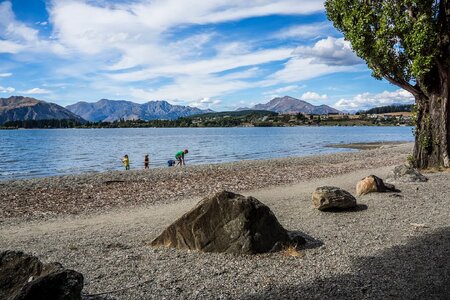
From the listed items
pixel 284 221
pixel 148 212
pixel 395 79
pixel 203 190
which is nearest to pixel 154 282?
pixel 284 221

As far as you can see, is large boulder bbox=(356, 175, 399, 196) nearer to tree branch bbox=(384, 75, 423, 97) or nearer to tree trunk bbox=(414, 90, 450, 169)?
tree trunk bbox=(414, 90, 450, 169)

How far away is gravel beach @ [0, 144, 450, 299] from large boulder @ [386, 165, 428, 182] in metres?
0.66

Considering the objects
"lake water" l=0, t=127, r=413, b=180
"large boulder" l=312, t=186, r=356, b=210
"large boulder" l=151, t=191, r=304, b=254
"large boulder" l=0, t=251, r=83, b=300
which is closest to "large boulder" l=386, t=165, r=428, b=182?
"large boulder" l=312, t=186, r=356, b=210

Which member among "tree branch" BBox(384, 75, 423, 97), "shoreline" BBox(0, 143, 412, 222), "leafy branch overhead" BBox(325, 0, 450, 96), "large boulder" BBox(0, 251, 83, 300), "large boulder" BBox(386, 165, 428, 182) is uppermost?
"leafy branch overhead" BBox(325, 0, 450, 96)

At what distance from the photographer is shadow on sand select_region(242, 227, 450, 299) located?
7.88 m

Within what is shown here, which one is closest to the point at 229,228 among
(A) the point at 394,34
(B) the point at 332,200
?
(B) the point at 332,200

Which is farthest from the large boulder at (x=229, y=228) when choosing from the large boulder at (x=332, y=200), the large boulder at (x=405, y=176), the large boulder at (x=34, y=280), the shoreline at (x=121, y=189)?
the large boulder at (x=405, y=176)

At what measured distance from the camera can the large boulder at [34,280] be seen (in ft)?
20.6

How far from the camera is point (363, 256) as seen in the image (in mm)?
10320

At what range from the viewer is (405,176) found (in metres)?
22.3

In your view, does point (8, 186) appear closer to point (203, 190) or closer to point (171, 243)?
point (203, 190)

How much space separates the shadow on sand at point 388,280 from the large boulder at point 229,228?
2.48m

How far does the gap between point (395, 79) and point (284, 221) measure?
16093mm

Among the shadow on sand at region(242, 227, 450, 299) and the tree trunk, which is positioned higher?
the tree trunk
